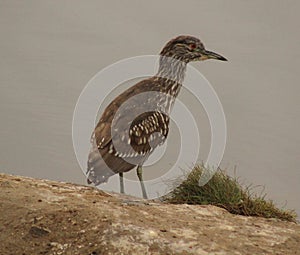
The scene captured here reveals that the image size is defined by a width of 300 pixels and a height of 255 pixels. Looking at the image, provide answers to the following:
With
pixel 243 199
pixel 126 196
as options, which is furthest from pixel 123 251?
pixel 243 199

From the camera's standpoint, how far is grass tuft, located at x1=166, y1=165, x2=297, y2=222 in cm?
791

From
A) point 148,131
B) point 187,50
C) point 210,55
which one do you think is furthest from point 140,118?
point 210,55

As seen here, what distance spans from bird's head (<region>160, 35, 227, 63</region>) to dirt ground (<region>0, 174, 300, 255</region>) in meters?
2.03

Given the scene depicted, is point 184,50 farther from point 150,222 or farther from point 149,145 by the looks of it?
point 150,222

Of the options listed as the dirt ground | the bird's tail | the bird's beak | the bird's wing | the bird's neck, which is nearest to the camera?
the dirt ground

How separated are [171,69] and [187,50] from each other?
306 millimetres

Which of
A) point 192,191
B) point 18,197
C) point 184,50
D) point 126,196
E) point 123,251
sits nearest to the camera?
point 123,251

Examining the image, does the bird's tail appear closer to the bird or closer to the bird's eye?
the bird

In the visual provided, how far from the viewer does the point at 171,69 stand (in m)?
7.91

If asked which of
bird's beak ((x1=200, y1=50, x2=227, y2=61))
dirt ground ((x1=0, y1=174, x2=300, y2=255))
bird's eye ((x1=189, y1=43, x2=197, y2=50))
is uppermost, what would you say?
bird's eye ((x1=189, y1=43, x2=197, y2=50))

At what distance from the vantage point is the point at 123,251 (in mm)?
5316

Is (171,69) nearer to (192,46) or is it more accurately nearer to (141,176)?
(192,46)

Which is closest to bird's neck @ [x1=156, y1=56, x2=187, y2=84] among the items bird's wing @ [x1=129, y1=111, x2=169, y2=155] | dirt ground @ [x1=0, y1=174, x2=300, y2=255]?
bird's wing @ [x1=129, y1=111, x2=169, y2=155]

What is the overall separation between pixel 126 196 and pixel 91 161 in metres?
0.56
